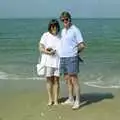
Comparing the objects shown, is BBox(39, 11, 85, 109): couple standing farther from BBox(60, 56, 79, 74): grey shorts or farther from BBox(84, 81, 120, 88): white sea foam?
BBox(84, 81, 120, 88): white sea foam

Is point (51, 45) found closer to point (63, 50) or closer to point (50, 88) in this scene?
point (63, 50)

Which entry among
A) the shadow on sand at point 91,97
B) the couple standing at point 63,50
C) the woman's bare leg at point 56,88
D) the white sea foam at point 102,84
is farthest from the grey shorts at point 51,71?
the white sea foam at point 102,84

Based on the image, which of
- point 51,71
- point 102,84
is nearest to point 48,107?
point 51,71

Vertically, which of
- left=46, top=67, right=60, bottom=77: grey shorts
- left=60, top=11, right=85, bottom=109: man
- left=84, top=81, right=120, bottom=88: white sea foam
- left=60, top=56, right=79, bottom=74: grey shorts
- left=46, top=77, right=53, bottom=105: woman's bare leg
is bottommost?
left=84, top=81, right=120, bottom=88: white sea foam

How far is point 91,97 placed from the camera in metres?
9.86

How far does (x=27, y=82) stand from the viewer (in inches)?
472

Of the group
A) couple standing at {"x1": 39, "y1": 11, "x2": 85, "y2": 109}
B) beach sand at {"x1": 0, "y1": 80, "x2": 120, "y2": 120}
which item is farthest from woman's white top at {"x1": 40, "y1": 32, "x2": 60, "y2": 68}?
beach sand at {"x1": 0, "y1": 80, "x2": 120, "y2": 120}

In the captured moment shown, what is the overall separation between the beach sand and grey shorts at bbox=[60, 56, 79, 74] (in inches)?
31.6

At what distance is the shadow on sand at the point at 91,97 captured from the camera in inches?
366

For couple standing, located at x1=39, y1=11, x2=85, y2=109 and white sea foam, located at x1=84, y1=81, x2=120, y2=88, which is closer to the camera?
couple standing, located at x1=39, y1=11, x2=85, y2=109

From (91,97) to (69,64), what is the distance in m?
1.73

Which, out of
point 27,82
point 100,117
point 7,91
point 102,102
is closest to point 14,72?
point 27,82

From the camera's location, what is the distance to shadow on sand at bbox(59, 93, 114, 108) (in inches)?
366

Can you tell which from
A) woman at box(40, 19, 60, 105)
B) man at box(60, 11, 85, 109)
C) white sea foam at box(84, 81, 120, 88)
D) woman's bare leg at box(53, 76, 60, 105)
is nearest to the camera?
man at box(60, 11, 85, 109)
